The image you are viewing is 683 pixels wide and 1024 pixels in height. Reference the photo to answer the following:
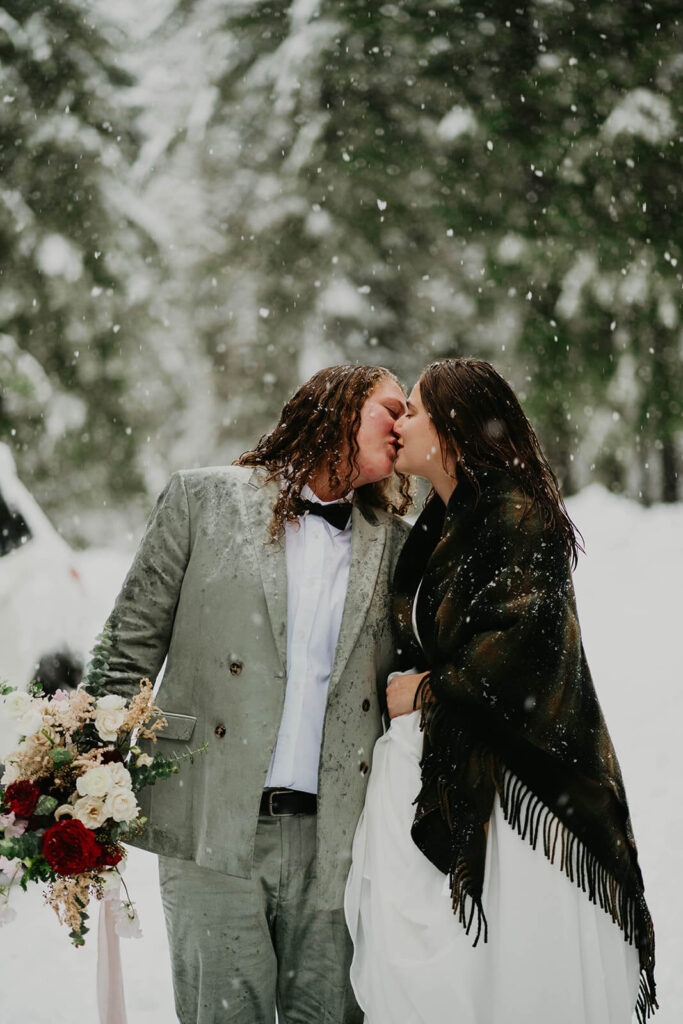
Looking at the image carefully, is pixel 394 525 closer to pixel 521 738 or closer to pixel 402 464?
pixel 402 464

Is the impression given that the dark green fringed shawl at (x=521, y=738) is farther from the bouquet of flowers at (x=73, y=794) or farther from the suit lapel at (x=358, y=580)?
the bouquet of flowers at (x=73, y=794)

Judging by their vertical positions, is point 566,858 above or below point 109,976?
above

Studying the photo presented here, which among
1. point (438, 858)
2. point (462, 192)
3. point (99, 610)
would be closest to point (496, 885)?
point (438, 858)

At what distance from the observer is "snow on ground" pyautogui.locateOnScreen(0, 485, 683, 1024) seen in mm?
3467

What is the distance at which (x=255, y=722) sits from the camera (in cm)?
Result: 199

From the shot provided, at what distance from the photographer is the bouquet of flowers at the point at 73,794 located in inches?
67.8

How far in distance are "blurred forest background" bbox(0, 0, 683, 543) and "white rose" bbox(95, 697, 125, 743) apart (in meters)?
3.50

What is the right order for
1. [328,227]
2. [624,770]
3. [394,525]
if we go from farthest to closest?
[328,227] < [624,770] < [394,525]

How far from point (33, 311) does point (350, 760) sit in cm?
407

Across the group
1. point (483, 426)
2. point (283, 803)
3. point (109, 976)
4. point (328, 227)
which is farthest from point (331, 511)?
point (328, 227)

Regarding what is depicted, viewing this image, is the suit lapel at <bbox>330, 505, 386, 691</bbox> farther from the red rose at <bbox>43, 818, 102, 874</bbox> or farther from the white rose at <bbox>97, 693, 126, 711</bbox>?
the red rose at <bbox>43, 818, 102, 874</bbox>

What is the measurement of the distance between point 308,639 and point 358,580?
19cm

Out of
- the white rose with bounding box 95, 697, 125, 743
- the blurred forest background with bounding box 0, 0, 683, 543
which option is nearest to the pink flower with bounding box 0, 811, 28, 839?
the white rose with bounding box 95, 697, 125, 743

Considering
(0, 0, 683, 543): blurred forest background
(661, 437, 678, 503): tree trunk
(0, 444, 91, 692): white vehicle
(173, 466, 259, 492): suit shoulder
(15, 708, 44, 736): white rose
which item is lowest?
(15, 708, 44, 736): white rose
